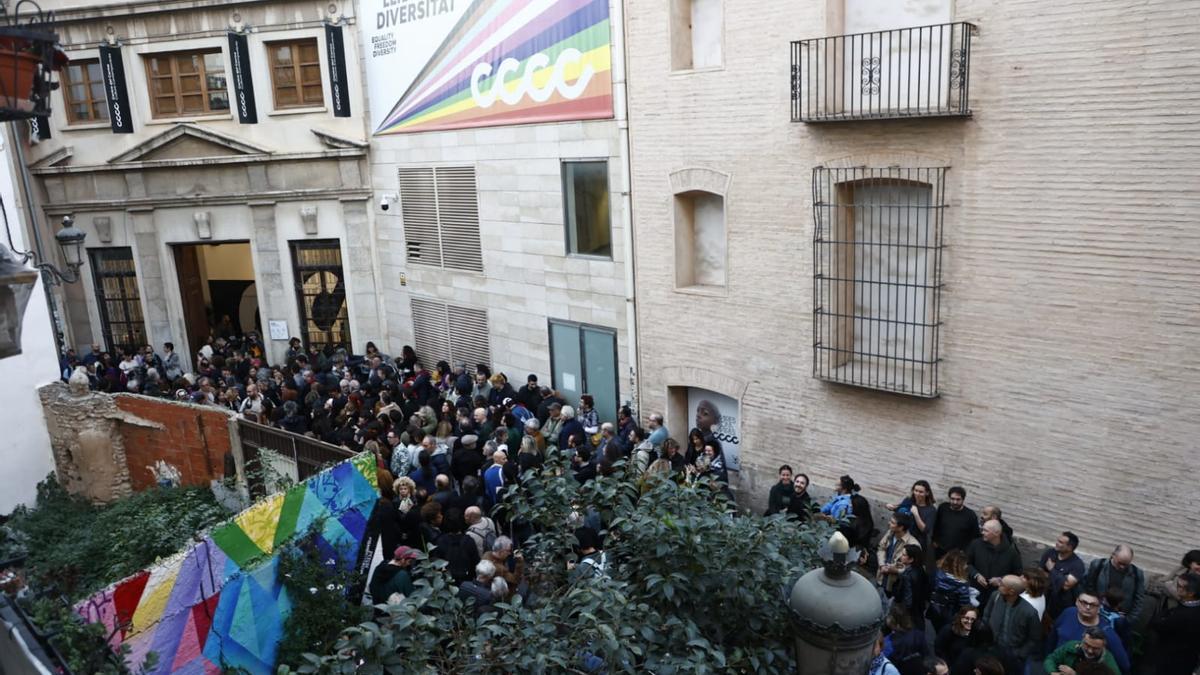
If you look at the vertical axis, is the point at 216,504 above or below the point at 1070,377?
below

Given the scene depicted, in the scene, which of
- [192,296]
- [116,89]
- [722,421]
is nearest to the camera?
[722,421]

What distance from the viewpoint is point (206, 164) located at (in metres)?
21.5

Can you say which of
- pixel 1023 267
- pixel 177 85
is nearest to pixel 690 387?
pixel 1023 267

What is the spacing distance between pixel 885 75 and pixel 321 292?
14.9m

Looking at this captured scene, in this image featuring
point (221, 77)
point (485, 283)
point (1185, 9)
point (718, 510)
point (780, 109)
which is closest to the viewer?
point (718, 510)

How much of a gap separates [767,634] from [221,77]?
20000mm

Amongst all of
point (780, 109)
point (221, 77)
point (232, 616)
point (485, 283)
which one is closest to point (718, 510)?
point (232, 616)

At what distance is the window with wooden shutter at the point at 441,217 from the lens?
58.1ft

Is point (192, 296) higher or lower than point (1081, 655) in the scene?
higher

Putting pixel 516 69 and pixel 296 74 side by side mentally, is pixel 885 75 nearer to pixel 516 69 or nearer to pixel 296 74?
pixel 516 69

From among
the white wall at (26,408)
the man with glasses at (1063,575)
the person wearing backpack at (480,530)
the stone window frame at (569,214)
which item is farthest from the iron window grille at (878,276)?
the white wall at (26,408)

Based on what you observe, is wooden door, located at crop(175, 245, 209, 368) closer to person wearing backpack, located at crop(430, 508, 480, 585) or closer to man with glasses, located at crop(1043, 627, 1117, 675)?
person wearing backpack, located at crop(430, 508, 480, 585)

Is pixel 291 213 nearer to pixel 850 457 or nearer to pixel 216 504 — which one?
pixel 216 504

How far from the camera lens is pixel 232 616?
889 centimetres
